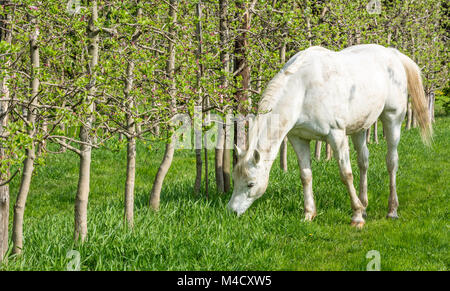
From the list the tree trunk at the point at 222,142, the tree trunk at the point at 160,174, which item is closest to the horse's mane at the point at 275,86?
the tree trunk at the point at 222,142

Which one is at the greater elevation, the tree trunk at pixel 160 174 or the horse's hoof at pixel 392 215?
the tree trunk at pixel 160 174

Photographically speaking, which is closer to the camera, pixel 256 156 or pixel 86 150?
pixel 86 150

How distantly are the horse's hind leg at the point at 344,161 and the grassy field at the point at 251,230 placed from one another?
206 millimetres

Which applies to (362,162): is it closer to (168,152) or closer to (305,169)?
(305,169)

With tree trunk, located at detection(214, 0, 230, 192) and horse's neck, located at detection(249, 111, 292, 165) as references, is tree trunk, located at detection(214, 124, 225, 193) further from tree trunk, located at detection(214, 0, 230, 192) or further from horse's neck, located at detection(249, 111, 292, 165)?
horse's neck, located at detection(249, 111, 292, 165)

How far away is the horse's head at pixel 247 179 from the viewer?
21.3ft

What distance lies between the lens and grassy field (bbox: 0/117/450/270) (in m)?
5.20

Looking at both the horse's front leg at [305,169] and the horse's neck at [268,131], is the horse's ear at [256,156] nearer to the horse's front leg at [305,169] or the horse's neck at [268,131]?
the horse's neck at [268,131]

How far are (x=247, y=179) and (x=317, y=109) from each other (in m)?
1.36

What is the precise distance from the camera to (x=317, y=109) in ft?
21.9

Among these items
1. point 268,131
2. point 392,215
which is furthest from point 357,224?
point 268,131

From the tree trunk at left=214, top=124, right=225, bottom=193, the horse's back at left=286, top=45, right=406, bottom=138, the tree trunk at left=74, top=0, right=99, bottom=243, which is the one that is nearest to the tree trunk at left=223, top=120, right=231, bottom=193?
the tree trunk at left=214, top=124, right=225, bottom=193
